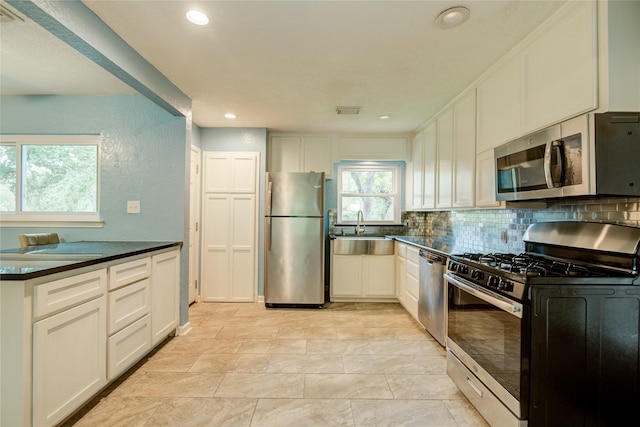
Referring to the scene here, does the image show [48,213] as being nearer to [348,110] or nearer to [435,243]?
[348,110]

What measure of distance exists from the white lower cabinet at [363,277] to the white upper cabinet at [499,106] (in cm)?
197

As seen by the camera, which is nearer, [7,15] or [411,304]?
[7,15]

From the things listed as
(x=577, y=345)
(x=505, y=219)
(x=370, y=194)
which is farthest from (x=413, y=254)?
(x=577, y=345)

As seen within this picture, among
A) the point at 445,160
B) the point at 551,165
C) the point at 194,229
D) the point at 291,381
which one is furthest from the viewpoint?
the point at 194,229

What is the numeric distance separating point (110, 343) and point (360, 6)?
2.52 m

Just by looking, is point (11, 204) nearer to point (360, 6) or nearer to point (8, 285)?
point (8, 285)

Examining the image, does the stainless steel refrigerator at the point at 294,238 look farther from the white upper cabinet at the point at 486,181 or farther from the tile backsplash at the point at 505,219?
the white upper cabinet at the point at 486,181

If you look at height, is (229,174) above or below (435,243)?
above

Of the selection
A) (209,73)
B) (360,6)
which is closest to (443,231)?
(360,6)

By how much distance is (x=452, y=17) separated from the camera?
5.63 ft

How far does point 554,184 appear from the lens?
159cm

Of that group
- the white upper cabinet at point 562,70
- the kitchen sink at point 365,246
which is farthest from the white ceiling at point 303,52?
the kitchen sink at point 365,246

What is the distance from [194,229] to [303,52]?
2.65 metres

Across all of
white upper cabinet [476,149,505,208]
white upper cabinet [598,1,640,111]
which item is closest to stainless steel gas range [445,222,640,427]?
white upper cabinet [598,1,640,111]
